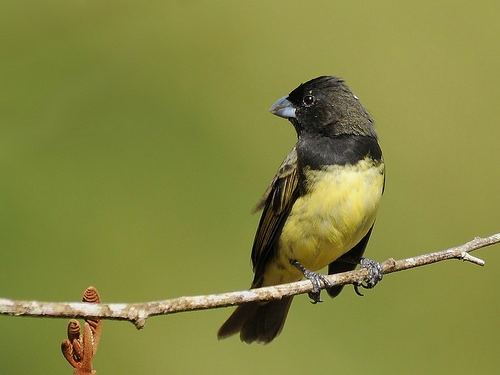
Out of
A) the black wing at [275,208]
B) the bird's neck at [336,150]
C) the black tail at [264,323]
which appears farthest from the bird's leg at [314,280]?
the bird's neck at [336,150]

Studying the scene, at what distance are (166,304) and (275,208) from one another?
1.41 meters

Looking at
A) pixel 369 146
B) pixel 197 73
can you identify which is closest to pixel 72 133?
pixel 197 73

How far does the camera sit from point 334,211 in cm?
328

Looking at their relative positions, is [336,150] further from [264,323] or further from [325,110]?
[264,323]

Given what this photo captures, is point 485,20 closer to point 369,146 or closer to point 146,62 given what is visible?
point 146,62

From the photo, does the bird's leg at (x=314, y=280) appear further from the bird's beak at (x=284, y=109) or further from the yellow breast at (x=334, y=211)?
the bird's beak at (x=284, y=109)

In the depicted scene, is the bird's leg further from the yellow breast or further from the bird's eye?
the bird's eye

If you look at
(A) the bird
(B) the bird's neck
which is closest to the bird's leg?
(A) the bird

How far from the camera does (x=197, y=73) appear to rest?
4.94 meters

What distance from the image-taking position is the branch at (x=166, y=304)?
1.84 m

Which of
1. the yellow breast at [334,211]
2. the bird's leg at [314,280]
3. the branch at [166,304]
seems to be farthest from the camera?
the yellow breast at [334,211]

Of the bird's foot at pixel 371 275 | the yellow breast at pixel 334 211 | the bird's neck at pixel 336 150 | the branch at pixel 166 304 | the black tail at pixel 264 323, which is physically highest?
the bird's neck at pixel 336 150

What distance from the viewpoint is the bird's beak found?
3652mm

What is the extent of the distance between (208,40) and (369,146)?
1936 mm
